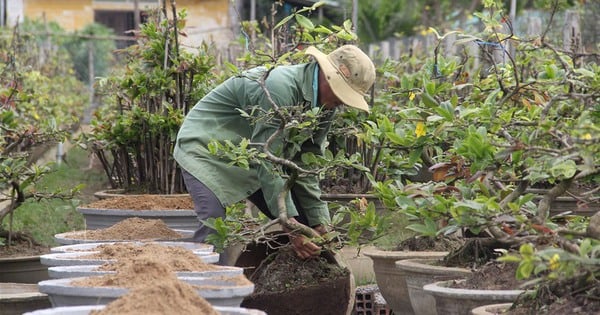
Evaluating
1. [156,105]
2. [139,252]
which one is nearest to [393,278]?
[139,252]

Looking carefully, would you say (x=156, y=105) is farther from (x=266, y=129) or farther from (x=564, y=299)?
(x=564, y=299)

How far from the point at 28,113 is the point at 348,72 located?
628cm

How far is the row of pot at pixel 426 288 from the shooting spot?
443 centimetres

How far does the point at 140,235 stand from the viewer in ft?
19.6

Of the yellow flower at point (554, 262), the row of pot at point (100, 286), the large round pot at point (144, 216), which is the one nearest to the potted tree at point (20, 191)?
the large round pot at point (144, 216)

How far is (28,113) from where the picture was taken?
1155 centimetres

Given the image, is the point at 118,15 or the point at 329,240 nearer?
the point at 329,240

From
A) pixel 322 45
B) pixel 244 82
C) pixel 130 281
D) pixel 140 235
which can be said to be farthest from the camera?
pixel 322 45

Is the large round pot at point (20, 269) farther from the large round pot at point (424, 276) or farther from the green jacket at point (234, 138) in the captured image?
the large round pot at point (424, 276)

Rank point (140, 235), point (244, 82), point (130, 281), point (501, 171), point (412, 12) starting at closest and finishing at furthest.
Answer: point (130, 281)
point (501, 171)
point (140, 235)
point (244, 82)
point (412, 12)

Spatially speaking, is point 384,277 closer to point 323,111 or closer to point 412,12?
point 323,111

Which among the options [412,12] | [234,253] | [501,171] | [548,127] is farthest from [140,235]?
[412,12]

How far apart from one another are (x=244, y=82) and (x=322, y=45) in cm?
118

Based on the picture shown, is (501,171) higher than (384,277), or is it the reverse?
(501,171)
